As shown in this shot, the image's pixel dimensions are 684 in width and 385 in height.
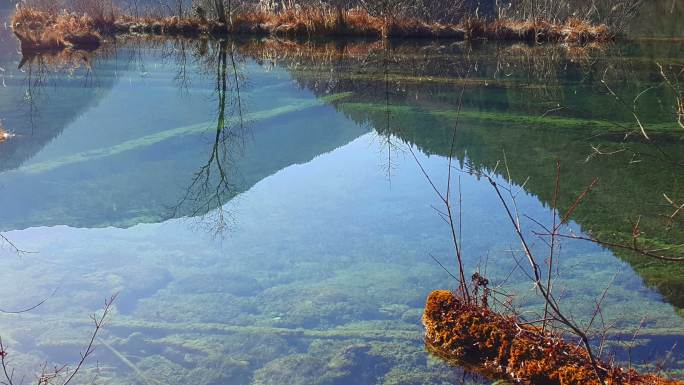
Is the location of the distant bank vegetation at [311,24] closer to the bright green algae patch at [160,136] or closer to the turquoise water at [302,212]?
the turquoise water at [302,212]

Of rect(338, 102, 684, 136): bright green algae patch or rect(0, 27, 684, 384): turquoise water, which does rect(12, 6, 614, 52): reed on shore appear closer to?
rect(0, 27, 684, 384): turquoise water

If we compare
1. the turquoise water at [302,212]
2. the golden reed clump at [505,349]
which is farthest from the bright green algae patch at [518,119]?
the golden reed clump at [505,349]

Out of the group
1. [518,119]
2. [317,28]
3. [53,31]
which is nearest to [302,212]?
[518,119]

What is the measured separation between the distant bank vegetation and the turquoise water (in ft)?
16.8

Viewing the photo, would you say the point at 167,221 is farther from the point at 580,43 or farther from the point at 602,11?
the point at 602,11

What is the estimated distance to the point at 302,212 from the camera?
18.1ft

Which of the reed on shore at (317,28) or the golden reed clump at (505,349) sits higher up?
the reed on shore at (317,28)

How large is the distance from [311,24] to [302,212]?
12043 mm

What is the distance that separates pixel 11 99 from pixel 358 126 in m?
5.29

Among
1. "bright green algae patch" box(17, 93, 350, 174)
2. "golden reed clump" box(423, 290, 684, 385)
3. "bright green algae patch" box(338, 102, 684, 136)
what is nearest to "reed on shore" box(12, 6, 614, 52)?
"bright green algae patch" box(17, 93, 350, 174)

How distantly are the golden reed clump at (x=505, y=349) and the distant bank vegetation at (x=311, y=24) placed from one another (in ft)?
45.9

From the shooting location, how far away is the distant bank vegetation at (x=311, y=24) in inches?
641

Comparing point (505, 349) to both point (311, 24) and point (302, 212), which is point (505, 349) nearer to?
point (302, 212)

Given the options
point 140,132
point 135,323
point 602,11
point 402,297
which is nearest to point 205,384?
point 135,323
